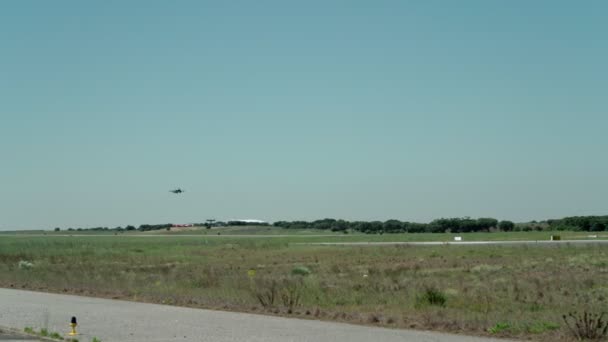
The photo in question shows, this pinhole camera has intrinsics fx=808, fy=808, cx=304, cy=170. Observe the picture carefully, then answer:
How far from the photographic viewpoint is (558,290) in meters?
26.5

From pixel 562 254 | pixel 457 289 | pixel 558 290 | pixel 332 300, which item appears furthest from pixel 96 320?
pixel 562 254

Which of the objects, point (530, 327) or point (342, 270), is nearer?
point (530, 327)

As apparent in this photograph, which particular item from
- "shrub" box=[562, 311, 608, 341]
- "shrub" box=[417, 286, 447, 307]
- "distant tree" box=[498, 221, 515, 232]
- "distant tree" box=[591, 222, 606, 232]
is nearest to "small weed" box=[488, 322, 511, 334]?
"shrub" box=[562, 311, 608, 341]

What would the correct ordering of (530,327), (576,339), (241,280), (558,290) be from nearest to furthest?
(576,339)
(530,327)
(558,290)
(241,280)

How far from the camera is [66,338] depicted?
54.2ft

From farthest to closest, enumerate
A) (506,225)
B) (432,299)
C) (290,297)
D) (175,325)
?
1. (506,225)
2. (432,299)
3. (290,297)
4. (175,325)

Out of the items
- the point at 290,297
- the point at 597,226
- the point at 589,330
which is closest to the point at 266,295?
the point at 290,297

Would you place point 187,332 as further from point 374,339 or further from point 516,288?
point 516,288

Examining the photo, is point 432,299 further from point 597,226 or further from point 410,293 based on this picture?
point 597,226

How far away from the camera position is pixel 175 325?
1853 cm

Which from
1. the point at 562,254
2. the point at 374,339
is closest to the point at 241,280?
the point at 374,339

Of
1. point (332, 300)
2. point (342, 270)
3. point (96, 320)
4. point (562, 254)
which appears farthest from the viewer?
point (562, 254)

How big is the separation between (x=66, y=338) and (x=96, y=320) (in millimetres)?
3282

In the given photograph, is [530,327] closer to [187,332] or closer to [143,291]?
[187,332]
